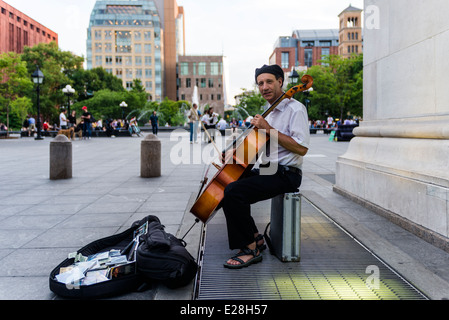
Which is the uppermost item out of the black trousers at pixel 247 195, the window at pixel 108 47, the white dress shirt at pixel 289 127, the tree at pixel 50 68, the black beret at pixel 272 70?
the window at pixel 108 47

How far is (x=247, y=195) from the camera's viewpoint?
134 inches

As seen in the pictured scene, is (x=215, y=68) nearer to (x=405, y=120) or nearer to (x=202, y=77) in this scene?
(x=202, y=77)

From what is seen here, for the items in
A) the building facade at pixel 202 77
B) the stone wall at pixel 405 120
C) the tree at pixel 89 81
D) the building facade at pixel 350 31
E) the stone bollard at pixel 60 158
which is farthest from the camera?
the building facade at pixel 202 77

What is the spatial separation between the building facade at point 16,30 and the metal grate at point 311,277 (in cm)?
10199

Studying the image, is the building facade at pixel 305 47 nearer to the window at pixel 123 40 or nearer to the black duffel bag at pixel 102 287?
the window at pixel 123 40

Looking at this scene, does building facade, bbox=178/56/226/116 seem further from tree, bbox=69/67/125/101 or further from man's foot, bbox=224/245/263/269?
man's foot, bbox=224/245/263/269

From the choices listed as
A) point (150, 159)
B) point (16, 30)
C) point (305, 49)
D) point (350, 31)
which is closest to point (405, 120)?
point (150, 159)

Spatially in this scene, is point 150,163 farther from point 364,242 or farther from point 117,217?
point 364,242

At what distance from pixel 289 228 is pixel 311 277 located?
0.49 meters

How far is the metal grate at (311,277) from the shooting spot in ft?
9.44

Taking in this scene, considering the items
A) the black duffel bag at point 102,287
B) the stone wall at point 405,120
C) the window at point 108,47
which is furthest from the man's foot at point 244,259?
the window at point 108,47

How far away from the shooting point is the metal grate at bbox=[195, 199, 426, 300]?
2.88 m

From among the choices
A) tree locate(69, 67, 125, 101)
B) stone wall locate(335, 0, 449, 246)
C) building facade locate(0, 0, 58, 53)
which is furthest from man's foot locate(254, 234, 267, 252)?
building facade locate(0, 0, 58, 53)

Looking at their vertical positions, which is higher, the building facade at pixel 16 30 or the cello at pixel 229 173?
the building facade at pixel 16 30
